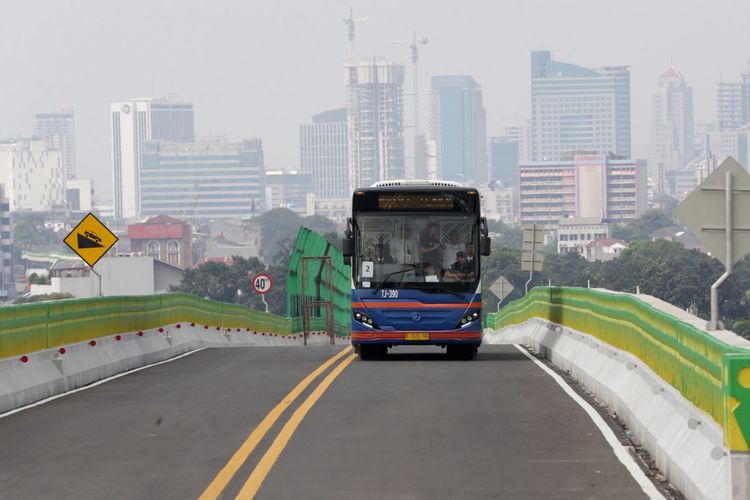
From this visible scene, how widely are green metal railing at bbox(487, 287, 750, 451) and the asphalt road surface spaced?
89cm

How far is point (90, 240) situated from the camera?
33844 millimetres

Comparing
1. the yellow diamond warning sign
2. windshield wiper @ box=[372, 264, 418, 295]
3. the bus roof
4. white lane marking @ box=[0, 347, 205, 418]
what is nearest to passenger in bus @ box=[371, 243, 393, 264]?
windshield wiper @ box=[372, 264, 418, 295]

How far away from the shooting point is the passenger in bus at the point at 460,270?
27562mm

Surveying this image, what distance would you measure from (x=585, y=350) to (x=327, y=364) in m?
4.65

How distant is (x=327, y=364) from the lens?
26250 mm

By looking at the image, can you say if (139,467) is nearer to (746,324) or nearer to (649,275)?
(746,324)

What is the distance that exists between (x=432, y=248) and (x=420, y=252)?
197 mm

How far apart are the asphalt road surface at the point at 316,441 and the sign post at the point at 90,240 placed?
34.5 feet

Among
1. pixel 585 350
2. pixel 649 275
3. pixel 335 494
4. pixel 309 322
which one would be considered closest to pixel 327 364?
pixel 585 350

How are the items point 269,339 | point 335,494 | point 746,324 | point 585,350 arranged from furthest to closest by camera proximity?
point 746,324
point 269,339
point 585,350
point 335,494

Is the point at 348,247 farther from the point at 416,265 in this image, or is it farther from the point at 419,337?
the point at 419,337

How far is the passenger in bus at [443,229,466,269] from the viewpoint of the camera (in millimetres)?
27594

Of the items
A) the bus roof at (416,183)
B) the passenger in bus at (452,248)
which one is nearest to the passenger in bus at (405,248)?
the passenger in bus at (452,248)

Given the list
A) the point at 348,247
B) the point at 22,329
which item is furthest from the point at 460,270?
the point at 22,329
